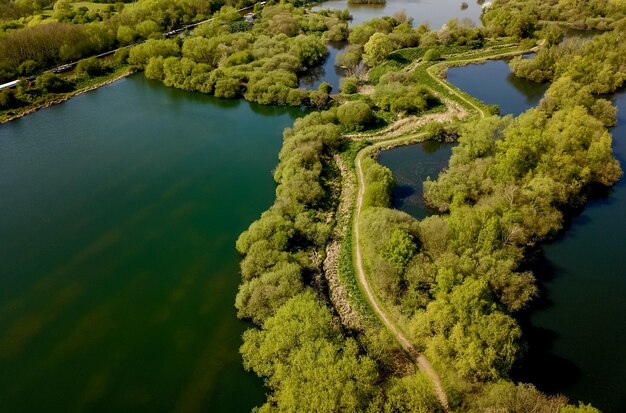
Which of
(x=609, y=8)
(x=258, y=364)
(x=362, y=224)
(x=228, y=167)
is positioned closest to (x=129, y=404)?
(x=258, y=364)

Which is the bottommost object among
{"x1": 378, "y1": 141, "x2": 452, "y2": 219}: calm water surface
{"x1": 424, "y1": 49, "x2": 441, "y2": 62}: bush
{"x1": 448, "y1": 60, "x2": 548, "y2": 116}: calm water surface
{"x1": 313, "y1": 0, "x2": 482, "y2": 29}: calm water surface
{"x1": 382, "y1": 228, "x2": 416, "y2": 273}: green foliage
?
{"x1": 378, "y1": 141, "x2": 452, "y2": 219}: calm water surface

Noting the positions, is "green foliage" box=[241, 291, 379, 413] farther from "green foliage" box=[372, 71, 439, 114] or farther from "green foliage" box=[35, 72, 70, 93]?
"green foliage" box=[35, 72, 70, 93]

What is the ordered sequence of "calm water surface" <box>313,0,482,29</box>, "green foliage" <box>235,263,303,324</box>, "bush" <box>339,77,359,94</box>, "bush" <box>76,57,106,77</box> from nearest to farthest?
"green foliage" <box>235,263,303,324</box>
"bush" <box>339,77,359,94</box>
"bush" <box>76,57,106,77</box>
"calm water surface" <box>313,0,482,29</box>

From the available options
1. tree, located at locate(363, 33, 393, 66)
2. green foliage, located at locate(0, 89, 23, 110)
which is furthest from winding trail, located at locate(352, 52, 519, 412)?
green foliage, located at locate(0, 89, 23, 110)

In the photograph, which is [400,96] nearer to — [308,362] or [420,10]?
[308,362]

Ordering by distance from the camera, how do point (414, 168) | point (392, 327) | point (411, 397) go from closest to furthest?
point (411, 397)
point (392, 327)
point (414, 168)

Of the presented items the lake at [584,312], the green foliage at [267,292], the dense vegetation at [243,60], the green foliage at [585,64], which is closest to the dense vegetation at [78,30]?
the dense vegetation at [243,60]

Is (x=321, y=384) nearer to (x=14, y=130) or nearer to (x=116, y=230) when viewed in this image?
(x=116, y=230)

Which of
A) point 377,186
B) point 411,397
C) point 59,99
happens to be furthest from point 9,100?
point 411,397
